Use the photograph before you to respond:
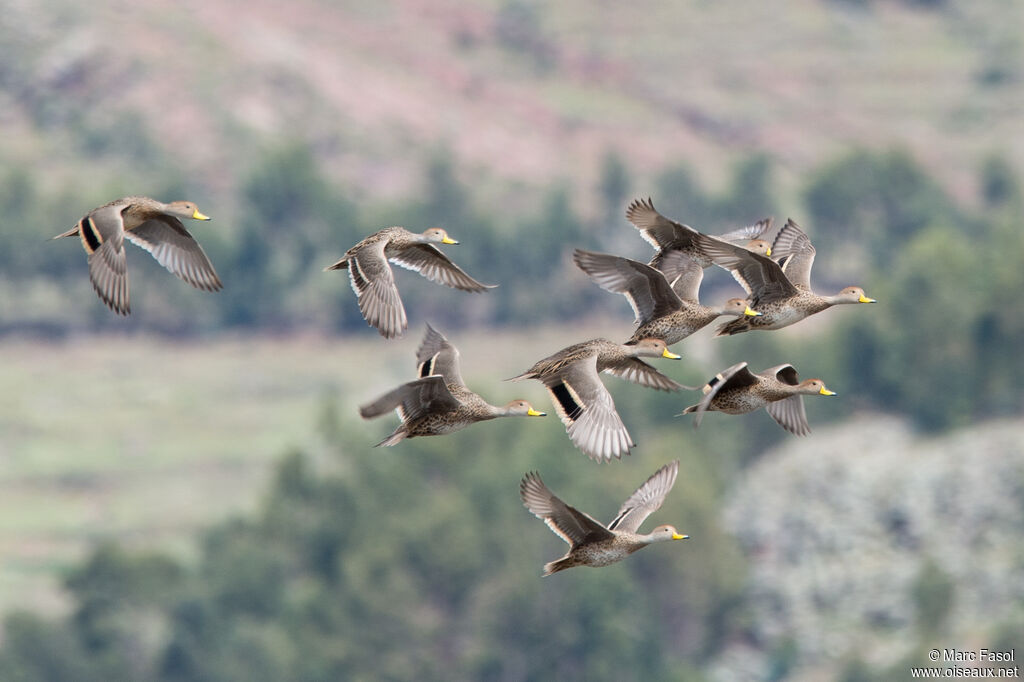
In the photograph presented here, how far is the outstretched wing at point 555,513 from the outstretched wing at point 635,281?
9.98 ft

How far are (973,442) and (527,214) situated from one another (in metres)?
53.4

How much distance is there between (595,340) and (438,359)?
2.00 meters

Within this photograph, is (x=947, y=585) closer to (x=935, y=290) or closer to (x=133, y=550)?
(x=935, y=290)

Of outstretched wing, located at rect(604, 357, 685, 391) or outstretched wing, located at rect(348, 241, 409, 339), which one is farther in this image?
outstretched wing, located at rect(604, 357, 685, 391)

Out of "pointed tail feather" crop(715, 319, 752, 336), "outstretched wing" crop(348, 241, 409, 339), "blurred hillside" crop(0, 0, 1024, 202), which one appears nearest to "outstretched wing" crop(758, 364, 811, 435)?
"pointed tail feather" crop(715, 319, 752, 336)

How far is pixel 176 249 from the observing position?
86.9 feet

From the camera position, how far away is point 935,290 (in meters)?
128

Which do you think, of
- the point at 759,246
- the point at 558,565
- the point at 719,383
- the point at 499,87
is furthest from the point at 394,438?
the point at 499,87

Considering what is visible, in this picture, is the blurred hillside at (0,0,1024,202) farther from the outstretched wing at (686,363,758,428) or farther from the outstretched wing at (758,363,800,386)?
the outstretched wing at (686,363,758,428)

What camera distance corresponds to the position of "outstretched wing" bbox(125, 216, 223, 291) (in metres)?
26.3

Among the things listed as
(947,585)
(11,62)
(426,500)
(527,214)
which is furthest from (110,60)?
(947,585)

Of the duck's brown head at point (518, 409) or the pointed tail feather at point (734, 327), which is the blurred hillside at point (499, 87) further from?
the duck's brown head at point (518, 409)

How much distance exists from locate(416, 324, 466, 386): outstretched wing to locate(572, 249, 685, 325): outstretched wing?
1.98m

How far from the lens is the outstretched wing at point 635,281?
2464 cm
